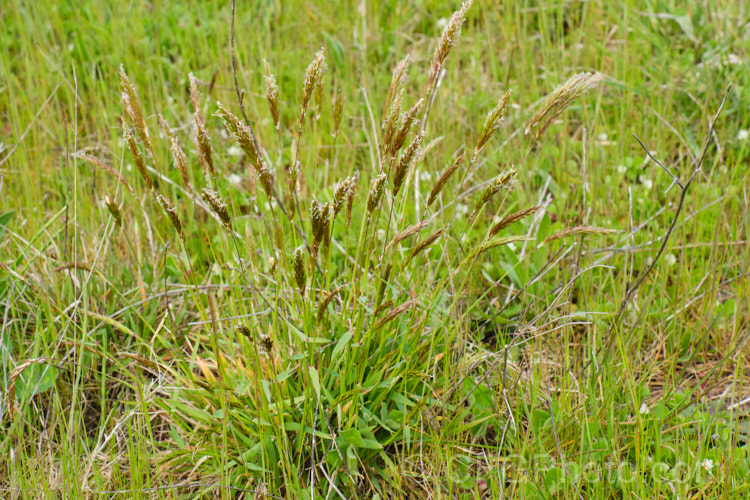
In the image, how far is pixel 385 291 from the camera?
5.48ft

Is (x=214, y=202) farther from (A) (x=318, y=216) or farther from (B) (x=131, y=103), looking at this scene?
(B) (x=131, y=103)

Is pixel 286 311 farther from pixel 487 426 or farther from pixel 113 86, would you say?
pixel 113 86

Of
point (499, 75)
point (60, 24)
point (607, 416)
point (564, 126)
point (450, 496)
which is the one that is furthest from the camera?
point (60, 24)

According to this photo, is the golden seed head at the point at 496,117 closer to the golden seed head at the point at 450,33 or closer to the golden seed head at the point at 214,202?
the golden seed head at the point at 450,33

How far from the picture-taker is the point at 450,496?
1353mm

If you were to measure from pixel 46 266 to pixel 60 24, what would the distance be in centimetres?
188

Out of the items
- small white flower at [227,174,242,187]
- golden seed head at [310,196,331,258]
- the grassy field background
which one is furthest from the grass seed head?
small white flower at [227,174,242,187]

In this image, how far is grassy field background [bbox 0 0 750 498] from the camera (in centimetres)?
142

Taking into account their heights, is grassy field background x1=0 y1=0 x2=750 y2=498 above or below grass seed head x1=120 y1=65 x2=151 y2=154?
below

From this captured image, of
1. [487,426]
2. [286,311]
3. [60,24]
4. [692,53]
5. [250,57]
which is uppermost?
[60,24]

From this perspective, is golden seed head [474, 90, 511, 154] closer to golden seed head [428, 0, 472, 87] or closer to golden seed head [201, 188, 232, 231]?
golden seed head [428, 0, 472, 87]

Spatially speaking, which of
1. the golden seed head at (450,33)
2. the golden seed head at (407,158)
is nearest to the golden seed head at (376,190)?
the golden seed head at (407,158)

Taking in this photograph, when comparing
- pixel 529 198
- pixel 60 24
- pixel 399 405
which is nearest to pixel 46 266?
pixel 399 405

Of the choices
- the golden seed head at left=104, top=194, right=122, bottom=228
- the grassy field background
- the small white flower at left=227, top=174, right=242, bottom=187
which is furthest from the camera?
the small white flower at left=227, top=174, right=242, bottom=187
